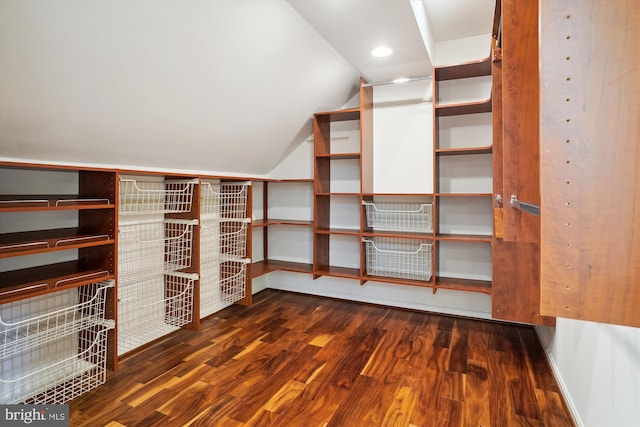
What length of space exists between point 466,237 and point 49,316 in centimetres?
304

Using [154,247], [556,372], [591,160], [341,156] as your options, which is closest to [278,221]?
[341,156]

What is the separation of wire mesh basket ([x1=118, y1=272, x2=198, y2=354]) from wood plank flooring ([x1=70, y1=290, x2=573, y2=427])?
0.13 m

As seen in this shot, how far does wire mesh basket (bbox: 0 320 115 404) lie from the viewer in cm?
192

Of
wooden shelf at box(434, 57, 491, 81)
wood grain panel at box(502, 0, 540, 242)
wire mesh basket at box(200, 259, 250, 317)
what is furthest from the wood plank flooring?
wooden shelf at box(434, 57, 491, 81)

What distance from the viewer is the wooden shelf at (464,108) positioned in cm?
280

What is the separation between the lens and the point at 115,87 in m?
1.83

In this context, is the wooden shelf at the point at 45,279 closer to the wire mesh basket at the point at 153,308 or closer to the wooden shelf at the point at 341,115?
the wire mesh basket at the point at 153,308

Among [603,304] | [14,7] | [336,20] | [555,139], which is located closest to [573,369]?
[603,304]

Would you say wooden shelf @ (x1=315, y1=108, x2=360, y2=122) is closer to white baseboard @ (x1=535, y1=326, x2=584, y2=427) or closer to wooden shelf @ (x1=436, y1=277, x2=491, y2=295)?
wooden shelf @ (x1=436, y1=277, x2=491, y2=295)

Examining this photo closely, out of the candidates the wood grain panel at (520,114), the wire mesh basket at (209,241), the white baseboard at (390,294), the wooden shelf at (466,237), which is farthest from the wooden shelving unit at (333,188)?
the wood grain panel at (520,114)

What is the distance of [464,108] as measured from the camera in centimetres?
294

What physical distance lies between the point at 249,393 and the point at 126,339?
3.76ft

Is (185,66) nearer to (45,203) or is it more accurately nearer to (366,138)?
(45,203)

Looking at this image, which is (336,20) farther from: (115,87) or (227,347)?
(227,347)
